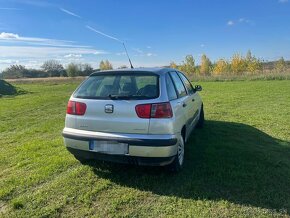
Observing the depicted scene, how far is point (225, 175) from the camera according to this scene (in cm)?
443

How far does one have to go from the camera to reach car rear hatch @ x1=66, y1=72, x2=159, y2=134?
408 centimetres

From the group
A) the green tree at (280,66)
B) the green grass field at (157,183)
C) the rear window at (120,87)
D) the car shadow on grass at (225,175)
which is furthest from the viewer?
the green tree at (280,66)

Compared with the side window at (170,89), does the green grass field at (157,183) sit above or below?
below

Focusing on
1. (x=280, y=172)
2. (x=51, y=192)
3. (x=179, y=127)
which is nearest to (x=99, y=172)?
(x=51, y=192)

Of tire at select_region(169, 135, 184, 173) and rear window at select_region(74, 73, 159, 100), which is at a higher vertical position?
rear window at select_region(74, 73, 159, 100)

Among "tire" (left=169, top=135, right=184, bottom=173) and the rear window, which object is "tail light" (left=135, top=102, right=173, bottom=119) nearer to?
the rear window

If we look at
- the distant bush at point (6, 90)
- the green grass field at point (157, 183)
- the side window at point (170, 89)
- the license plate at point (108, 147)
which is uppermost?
the side window at point (170, 89)

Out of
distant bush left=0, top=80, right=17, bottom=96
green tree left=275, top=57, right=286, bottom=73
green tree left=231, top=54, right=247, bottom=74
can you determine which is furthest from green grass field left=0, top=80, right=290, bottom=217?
green tree left=231, top=54, right=247, bottom=74

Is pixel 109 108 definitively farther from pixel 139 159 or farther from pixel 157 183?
pixel 157 183

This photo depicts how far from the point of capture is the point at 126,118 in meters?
4.09

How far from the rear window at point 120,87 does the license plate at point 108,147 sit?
2.17ft

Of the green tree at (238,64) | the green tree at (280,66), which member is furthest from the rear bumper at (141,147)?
the green tree at (238,64)

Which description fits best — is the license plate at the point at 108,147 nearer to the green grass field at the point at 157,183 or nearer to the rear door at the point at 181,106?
the green grass field at the point at 157,183

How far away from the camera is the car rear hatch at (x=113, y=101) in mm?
4078
